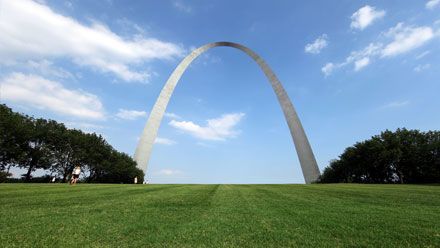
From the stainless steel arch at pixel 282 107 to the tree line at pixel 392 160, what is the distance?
369 centimetres

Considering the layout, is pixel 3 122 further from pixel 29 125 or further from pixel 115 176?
pixel 115 176

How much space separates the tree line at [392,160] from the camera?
1992 inches

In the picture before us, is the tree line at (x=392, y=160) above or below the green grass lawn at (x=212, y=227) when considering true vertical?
above

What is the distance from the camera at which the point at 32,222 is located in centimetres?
673

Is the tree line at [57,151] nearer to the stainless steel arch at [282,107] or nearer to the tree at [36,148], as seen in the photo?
the tree at [36,148]

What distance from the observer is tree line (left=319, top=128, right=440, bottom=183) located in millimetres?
50594

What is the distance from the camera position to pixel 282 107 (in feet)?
183

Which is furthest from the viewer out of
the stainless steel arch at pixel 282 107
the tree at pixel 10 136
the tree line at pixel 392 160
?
the stainless steel arch at pixel 282 107

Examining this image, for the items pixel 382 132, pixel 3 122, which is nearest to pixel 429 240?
pixel 3 122

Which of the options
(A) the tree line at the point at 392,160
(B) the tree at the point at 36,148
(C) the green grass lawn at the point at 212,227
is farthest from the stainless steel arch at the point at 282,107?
(C) the green grass lawn at the point at 212,227

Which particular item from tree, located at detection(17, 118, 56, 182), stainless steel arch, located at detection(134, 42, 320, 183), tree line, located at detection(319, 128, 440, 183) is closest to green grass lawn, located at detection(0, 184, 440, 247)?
stainless steel arch, located at detection(134, 42, 320, 183)

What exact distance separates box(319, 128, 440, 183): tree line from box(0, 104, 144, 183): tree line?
117 feet

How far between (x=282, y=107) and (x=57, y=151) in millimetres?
39067

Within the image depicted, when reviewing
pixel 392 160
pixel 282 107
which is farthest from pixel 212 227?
pixel 392 160
